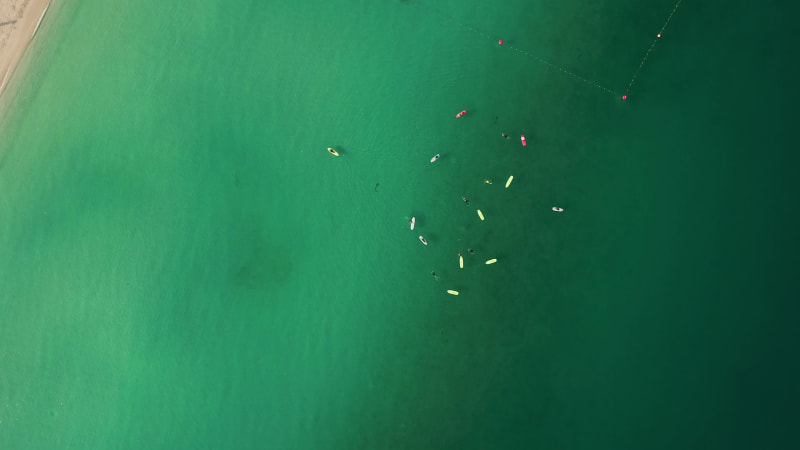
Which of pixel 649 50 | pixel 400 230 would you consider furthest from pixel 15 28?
pixel 649 50

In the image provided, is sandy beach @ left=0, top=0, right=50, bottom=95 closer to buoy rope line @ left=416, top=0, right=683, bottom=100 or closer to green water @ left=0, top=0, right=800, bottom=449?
green water @ left=0, top=0, right=800, bottom=449

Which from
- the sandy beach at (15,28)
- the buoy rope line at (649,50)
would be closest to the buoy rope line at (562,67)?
the buoy rope line at (649,50)

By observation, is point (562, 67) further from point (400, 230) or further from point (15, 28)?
point (15, 28)

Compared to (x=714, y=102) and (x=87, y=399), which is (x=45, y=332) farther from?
(x=714, y=102)

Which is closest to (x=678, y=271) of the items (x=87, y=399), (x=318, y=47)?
(x=318, y=47)

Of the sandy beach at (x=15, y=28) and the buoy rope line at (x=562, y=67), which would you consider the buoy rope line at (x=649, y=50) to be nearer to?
the buoy rope line at (x=562, y=67)

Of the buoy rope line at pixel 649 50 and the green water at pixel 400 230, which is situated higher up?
the buoy rope line at pixel 649 50
